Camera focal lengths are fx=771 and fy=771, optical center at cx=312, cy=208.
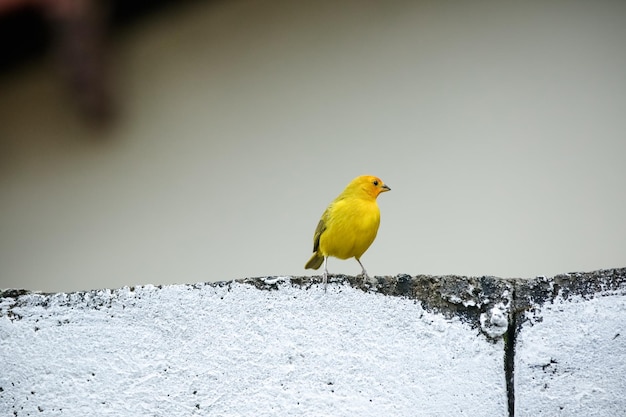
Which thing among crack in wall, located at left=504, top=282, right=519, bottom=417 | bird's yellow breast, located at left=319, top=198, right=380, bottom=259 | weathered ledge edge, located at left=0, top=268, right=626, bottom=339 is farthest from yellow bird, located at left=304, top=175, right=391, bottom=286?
crack in wall, located at left=504, top=282, right=519, bottom=417

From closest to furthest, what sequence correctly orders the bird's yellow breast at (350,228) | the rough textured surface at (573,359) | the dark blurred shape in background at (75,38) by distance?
the rough textured surface at (573,359) → the bird's yellow breast at (350,228) → the dark blurred shape in background at (75,38)

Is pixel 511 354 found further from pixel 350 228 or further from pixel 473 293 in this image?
pixel 350 228

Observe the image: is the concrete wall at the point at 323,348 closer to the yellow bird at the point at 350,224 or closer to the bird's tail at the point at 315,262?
the yellow bird at the point at 350,224

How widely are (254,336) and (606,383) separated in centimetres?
85

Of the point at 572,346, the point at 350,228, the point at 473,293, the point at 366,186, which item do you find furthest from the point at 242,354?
the point at 366,186

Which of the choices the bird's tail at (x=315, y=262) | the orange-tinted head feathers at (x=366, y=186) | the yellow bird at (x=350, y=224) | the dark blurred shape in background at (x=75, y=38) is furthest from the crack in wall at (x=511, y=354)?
the dark blurred shape in background at (x=75, y=38)

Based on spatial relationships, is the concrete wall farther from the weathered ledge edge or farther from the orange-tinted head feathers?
the orange-tinted head feathers

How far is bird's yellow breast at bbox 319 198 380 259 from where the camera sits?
2797 mm

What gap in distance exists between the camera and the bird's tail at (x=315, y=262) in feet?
10.5

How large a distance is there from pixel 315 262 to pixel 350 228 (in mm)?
481

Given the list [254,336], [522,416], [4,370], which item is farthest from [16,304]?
[522,416]

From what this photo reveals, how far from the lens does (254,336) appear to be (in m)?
1.88

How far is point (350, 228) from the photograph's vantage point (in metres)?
2.80

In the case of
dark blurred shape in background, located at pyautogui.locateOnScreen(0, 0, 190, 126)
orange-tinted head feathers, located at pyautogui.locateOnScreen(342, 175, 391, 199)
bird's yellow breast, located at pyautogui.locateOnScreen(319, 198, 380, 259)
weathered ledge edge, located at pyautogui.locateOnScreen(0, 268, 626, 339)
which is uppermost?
dark blurred shape in background, located at pyautogui.locateOnScreen(0, 0, 190, 126)
